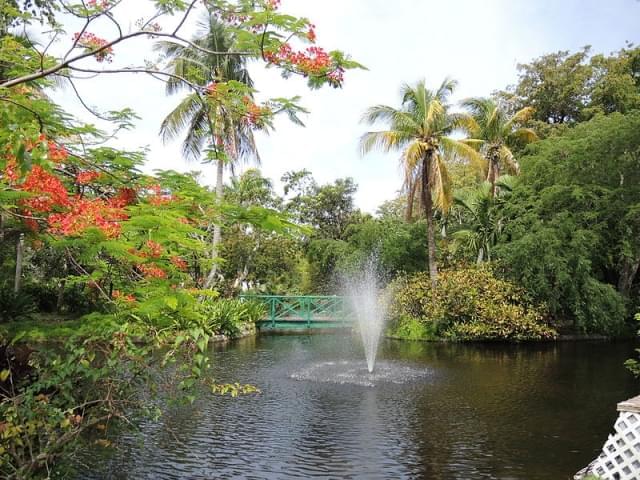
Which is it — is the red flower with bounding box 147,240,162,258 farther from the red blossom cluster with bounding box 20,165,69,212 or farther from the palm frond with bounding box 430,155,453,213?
the palm frond with bounding box 430,155,453,213

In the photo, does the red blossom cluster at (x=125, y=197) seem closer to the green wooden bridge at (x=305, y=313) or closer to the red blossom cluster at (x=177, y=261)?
the red blossom cluster at (x=177, y=261)

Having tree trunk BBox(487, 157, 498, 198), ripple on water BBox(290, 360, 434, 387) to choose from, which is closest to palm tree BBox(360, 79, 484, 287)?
tree trunk BBox(487, 157, 498, 198)

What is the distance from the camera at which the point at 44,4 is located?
6.10 meters

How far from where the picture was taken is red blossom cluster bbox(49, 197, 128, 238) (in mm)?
4000

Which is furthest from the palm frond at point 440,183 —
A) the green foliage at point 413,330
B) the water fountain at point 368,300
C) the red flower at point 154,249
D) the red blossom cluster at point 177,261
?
the red flower at point 154,249

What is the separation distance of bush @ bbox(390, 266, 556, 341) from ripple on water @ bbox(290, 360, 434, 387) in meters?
5.27

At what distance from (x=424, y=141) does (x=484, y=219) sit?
4153mm

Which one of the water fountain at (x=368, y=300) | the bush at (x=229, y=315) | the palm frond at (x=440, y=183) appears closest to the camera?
the bush at (x=229, y=315)

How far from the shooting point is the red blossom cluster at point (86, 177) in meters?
4.71

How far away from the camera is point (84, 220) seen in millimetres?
4039

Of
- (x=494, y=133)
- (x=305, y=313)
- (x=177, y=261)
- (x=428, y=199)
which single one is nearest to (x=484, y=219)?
(x=428, y=199)

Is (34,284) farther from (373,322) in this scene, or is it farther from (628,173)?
(628,173)

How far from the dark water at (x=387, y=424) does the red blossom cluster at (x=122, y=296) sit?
1.20 metres

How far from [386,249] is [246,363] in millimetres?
10178
